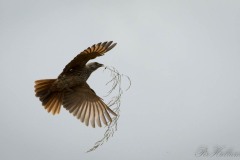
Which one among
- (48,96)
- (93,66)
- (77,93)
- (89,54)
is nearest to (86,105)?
(77,93)

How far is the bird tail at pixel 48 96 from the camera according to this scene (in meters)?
8.03

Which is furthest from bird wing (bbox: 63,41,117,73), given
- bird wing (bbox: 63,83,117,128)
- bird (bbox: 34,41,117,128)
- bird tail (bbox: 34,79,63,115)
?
bird wing (bbox: 63,83,117,128)

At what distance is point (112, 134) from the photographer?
18.8 feet

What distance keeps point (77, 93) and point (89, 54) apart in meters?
1.56

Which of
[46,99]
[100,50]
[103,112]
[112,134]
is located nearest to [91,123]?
[103,112]

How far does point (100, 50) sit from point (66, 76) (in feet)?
3.30

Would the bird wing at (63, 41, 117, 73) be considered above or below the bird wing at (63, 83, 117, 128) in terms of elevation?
above

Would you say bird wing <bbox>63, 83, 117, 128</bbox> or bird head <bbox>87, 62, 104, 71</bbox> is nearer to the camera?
bird head <bbox>87, 62, 104, 71</bbox>

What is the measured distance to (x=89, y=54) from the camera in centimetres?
728

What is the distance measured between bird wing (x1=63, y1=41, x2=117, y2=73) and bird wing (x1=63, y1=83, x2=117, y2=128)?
889mm

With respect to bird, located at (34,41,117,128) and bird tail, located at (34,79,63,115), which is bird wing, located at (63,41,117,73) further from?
bird tail, located at (34,79,63,115)

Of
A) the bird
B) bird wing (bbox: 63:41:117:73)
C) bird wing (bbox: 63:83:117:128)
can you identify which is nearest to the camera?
bird wing (bbox: 63:41:117:73)

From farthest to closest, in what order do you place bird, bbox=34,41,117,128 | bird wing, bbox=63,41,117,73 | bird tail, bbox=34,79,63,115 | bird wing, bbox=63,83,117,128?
bird wing, bbox=63,83,117,128, bird tail, bbox=34,79,63,115, bird, bbox=34,41,117,128, bird wing, bbox=63,41,117,73

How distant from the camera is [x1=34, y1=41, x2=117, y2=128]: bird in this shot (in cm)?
774
